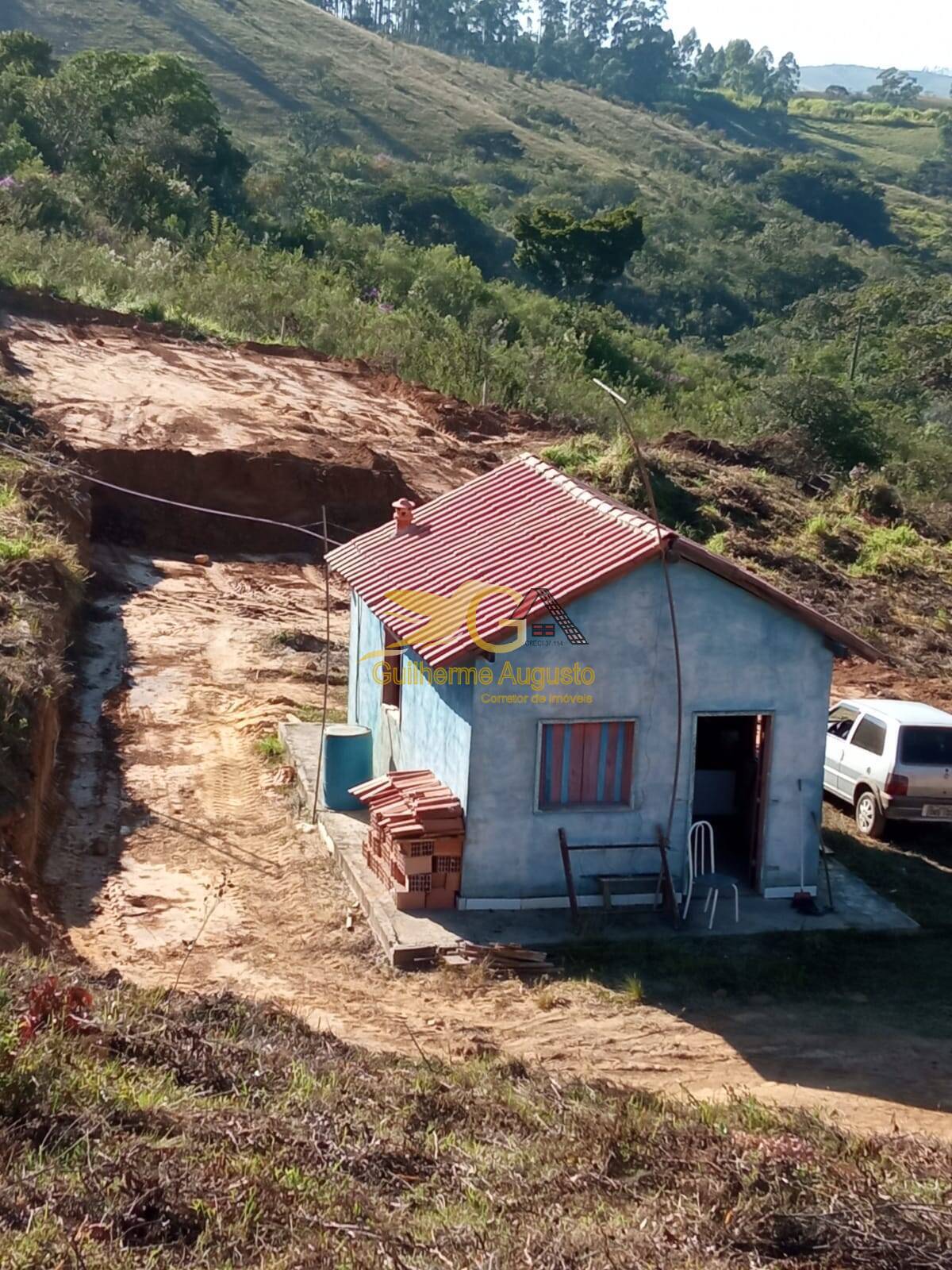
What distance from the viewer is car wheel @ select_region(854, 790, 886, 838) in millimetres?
14938

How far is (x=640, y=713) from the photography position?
12297mm

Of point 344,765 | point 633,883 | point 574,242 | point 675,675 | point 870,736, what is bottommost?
point 633,883

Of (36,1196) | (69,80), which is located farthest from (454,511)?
(69,80)

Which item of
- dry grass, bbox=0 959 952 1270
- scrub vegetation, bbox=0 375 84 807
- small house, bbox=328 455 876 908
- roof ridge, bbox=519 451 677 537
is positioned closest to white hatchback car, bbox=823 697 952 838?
small house, bbox=328 455 876 908

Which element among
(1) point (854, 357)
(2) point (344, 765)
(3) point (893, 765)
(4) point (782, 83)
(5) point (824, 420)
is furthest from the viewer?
(4) point (782, 83)

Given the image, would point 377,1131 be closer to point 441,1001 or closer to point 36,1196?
point 36,1196

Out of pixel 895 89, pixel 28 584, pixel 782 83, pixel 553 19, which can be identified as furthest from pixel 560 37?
pixel 28 584

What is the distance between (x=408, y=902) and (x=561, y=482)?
14.8 ft

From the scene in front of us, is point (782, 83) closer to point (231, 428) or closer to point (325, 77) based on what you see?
point (325, 77)

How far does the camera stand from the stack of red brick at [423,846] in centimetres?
1208

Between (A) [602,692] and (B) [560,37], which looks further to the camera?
(B) [560,37]

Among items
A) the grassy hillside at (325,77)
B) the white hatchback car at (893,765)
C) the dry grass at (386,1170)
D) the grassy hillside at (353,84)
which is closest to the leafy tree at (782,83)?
the grassy hillside at (353,84)

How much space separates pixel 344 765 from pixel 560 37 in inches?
5590

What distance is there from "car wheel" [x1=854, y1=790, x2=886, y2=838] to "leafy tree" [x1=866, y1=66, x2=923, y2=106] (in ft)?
556
